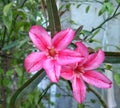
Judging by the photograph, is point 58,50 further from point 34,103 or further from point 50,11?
point 34,103

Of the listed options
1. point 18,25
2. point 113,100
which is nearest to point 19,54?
point 18,25

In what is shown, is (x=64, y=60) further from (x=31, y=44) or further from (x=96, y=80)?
(x=31, y=44)

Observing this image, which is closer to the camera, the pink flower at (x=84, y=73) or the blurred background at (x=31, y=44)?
the pink flower at (x=84, y=73)

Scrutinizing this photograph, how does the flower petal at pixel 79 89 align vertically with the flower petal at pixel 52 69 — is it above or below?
below

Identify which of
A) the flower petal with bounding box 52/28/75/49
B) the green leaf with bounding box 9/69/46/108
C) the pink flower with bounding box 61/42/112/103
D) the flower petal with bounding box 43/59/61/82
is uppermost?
the flower petal with bounding box 52/28/75/49

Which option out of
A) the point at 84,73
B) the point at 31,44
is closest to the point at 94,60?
the point at 84,73

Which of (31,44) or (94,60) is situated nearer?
(94,60)

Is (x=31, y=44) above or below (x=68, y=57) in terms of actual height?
below
